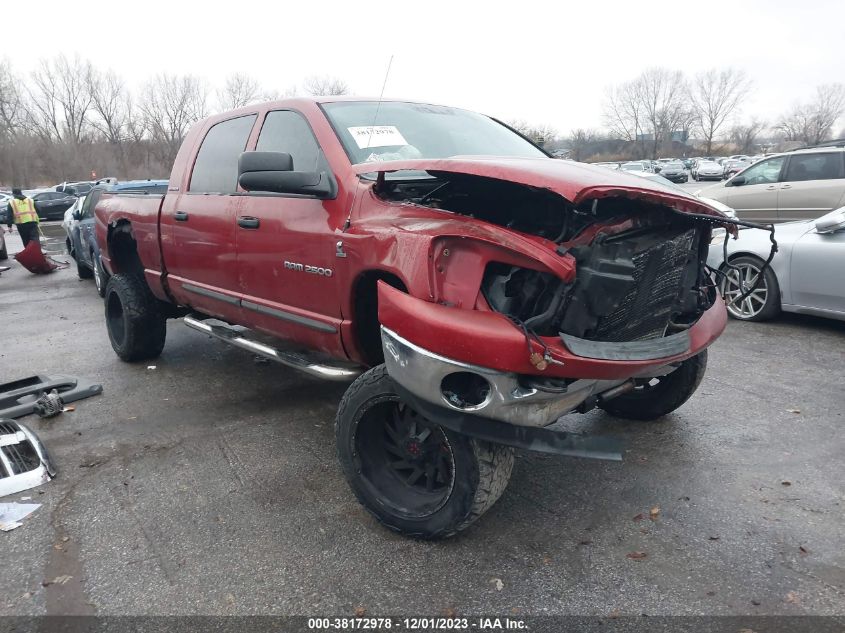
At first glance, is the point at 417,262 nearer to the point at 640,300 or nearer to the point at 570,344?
the point at 570,344

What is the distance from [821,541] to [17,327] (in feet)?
26.9

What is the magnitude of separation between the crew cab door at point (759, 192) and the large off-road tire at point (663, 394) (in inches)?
326

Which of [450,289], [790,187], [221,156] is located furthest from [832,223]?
[790,187]

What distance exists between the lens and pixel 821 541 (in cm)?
279

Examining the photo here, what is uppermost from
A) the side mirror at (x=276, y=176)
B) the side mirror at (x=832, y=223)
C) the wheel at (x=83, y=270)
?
the side mirror at (x=276, y=176)

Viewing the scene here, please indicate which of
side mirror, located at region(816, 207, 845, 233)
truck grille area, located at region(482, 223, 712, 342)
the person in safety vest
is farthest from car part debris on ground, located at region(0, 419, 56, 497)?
the person in safety vest

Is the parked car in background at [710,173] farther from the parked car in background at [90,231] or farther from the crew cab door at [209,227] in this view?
the crew cab door at [209,227]

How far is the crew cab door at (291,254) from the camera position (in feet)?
11.1

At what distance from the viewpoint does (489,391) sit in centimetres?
248

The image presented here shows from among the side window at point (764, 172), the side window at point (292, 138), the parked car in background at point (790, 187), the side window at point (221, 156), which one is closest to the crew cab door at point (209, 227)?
the side window at point (221, 156)

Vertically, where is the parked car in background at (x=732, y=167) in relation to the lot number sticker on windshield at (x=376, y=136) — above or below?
below

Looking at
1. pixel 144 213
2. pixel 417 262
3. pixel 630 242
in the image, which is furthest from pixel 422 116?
pixel 144 213

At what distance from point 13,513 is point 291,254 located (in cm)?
190

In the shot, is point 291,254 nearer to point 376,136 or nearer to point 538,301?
point 376,136
